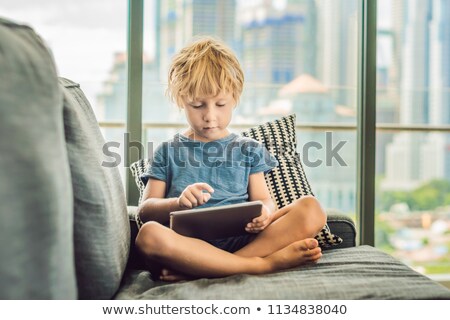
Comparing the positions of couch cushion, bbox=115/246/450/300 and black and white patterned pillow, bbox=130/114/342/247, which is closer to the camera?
couch cushion, bbox=115/246/450/300

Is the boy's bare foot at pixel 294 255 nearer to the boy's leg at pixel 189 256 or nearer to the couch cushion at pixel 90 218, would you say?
the boy's leg at pixel 189 256

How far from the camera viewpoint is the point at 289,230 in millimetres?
1297

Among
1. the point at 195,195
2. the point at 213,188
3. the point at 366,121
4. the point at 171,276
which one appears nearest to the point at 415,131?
the point at 366,121

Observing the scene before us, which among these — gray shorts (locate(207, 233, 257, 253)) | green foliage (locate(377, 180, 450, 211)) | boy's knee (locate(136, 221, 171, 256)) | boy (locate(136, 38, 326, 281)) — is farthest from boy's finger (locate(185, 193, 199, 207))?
green foliage (locate(377, 180, 450, 211))

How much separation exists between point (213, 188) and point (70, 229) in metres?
0.77

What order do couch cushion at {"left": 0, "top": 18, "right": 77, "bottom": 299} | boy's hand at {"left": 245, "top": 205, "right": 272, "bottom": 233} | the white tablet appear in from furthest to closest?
boy's hand at {"left": 245, "top": 205, "right": 272, "bottom": 233}, the white tablet, couch cushion at {"left": 0, "top": 18, "right": 77, "bottom": 299}

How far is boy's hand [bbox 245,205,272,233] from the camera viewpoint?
50.6 inches

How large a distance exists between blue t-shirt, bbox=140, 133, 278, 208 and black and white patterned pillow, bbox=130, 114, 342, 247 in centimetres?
7

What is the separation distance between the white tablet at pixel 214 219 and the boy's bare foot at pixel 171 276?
10cm

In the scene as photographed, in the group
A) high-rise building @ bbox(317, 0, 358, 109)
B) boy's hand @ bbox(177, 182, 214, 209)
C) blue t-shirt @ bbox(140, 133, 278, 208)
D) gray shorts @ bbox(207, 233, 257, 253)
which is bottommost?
gray shorts @ bbox(207, 233, 257, 253)

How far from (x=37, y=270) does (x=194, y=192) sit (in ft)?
1.86

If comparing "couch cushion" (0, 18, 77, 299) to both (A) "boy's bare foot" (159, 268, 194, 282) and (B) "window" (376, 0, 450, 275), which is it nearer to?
(A) "boy's bare foot" (159, 268, 194, 282)

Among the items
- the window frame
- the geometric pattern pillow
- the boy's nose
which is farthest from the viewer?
the window frame

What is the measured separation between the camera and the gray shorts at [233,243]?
1383mm
